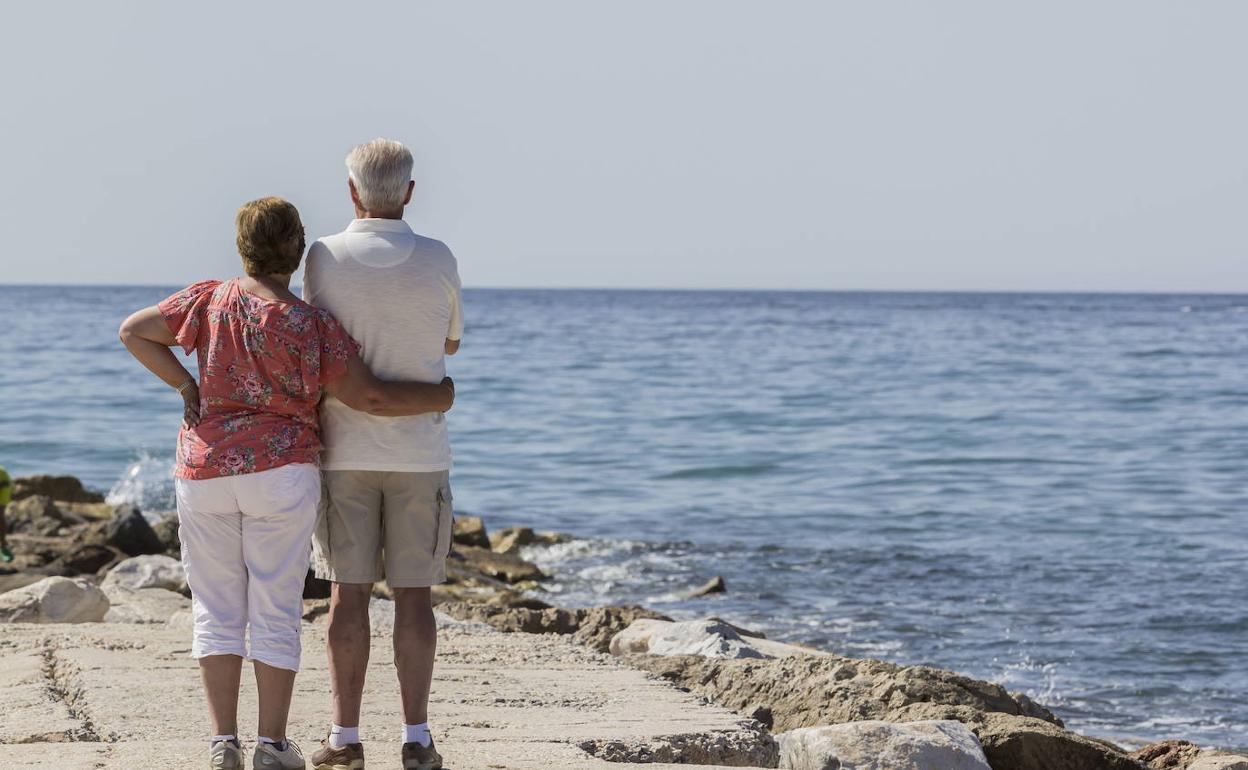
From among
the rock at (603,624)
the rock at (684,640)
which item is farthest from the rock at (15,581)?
the rock at (684,640)

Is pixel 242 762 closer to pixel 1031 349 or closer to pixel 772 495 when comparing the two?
pixel 772 495

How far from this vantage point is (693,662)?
21.5ft

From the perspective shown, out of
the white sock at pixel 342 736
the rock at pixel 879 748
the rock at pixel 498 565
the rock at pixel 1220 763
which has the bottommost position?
the rock at pixel 498 565

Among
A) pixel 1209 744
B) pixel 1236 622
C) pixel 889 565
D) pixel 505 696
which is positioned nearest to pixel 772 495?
pixel 889 565

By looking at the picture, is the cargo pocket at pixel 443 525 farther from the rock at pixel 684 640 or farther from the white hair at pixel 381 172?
the rock at pixel 684 640

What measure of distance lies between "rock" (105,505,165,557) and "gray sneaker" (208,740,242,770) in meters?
8.31

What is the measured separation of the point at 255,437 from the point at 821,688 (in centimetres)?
286

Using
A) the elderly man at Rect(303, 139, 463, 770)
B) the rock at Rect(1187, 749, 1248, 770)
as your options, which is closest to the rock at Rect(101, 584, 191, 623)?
the elderly man at Rect(303, 139, 463, 770)

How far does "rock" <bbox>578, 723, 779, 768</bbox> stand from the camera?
4.71m

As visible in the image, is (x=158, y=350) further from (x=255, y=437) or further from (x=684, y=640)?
(x=684, y=640)

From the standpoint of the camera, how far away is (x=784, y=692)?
606 cm

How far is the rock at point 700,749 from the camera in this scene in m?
4.71

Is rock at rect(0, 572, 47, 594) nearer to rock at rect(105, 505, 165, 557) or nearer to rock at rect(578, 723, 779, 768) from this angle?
rock at rect(105, 505, 165, 557)

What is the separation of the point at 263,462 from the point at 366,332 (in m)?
0.45
